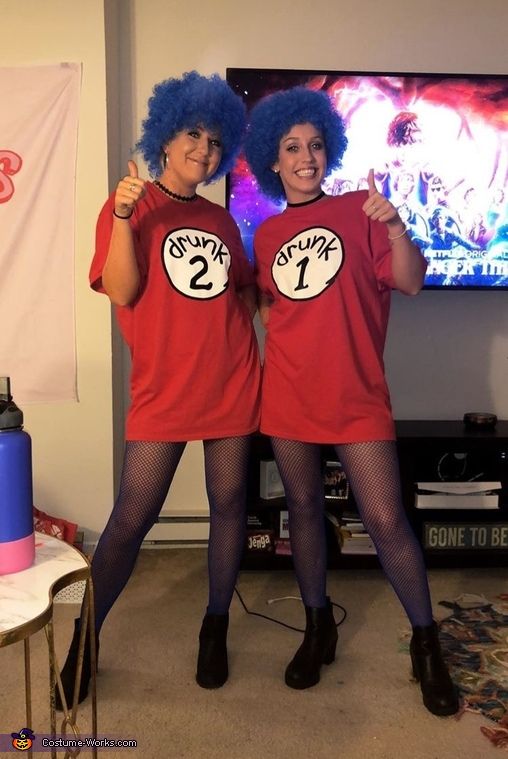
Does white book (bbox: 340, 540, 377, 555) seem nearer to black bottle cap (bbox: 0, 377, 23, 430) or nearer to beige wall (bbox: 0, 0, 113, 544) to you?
beige wall (bbox: 0, 0, 113, 544)

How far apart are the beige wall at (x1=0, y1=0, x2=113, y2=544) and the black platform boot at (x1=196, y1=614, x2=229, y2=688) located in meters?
0.88

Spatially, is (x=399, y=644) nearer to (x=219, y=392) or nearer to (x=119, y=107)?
(x=219, y=392)

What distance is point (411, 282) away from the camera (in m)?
1.53

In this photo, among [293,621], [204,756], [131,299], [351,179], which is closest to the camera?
[204,756]

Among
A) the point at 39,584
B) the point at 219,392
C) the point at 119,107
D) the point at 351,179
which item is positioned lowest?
the point at 39,584

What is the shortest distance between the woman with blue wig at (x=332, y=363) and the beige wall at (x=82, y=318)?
913mm

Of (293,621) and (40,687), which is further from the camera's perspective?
(293,621)

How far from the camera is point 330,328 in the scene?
60.6 inches

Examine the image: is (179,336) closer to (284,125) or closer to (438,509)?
(284,125)

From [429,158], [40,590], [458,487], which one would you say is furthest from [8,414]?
[429,158]

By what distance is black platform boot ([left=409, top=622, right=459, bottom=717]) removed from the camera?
151 cm

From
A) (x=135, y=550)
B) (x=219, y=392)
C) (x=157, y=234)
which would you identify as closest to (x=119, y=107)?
(x=157, y=234)

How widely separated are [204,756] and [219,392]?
2.52 feet

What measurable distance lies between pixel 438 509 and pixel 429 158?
1.23 m
